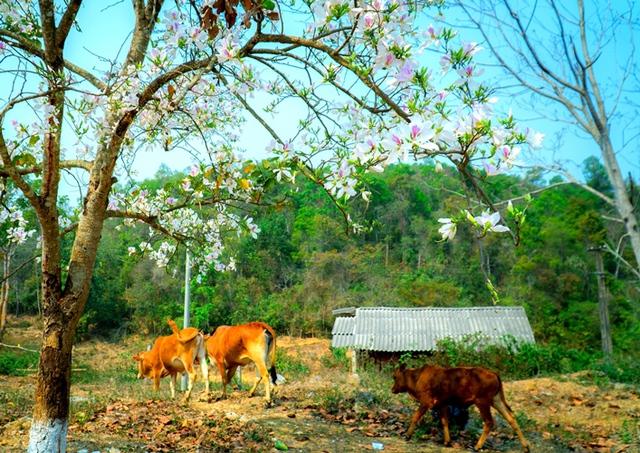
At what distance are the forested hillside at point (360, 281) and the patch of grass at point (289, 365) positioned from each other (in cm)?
764

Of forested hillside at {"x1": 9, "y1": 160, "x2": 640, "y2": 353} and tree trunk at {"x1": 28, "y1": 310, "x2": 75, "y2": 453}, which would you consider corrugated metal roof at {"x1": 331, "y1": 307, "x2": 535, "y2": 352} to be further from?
tree trunk at {"x1": 28, "y1": 310, "x2": 75, "y2": 453}

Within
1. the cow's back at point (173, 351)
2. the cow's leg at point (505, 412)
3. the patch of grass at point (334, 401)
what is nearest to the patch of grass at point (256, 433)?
the patch of grass at point (334, 401)

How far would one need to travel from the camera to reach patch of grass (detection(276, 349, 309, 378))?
24.0m

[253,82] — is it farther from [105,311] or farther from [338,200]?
[105,311]

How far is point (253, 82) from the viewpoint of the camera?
4781 mm

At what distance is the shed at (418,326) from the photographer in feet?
75.8

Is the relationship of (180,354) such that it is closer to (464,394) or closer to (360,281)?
(464,394)

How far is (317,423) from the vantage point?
8.25 meters

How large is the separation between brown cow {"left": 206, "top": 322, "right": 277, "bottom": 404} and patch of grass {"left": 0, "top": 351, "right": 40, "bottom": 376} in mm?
13599

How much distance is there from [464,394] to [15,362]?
21047 millimetres

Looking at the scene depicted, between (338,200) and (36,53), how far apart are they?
3.46 m

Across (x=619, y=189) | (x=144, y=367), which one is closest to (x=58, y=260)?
(x=144, y=367)

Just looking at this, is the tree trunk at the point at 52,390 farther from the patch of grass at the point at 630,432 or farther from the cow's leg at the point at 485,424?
the patch of grass at the point at 630,432

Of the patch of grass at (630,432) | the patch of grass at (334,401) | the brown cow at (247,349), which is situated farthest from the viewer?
the patch of grass at (630,432)
